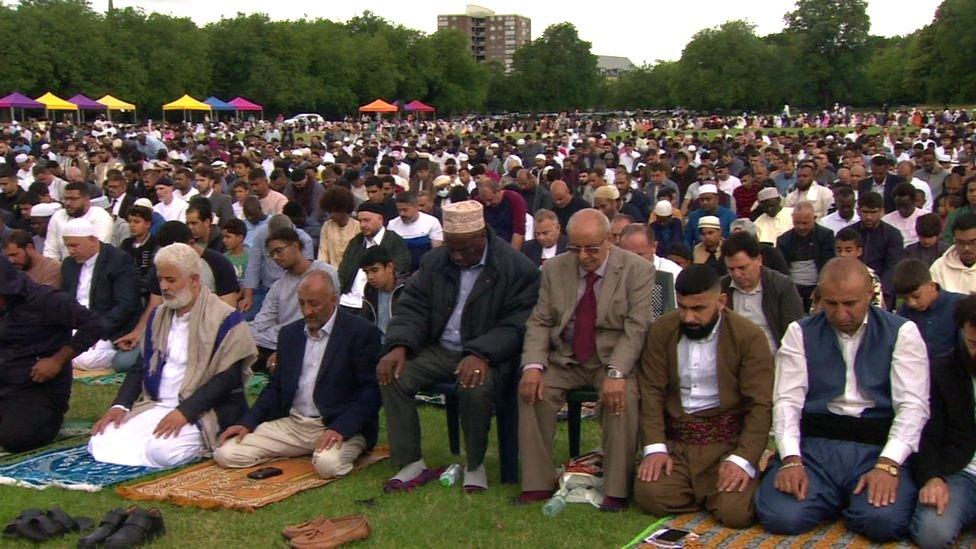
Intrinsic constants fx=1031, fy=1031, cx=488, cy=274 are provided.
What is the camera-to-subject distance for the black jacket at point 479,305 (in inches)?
239

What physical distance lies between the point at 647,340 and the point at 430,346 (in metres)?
1.46

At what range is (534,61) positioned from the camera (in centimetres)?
10850

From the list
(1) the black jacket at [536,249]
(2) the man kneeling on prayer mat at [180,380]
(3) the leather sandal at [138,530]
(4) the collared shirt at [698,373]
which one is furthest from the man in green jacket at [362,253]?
(4) the collared shirt at [698,373]

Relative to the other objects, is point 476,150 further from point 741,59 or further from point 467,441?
point 741,59

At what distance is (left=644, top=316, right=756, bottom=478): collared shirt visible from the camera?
5477 mm

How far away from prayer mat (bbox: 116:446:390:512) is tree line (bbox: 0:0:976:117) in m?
59.3

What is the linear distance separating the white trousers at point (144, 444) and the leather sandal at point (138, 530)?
3.91 feet

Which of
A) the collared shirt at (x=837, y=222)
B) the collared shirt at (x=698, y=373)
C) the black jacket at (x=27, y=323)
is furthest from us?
the collared shirt at (x=837, y=222)

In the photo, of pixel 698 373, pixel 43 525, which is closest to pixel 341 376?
pixel 43 525

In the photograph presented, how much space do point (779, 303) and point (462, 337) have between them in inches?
83.9

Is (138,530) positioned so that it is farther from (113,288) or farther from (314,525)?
(113,288)

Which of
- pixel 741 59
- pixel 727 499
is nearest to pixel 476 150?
pixel 727 499

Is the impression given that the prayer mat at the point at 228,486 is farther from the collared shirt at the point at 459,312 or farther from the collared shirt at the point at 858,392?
the collared shirt at the point at 858,392

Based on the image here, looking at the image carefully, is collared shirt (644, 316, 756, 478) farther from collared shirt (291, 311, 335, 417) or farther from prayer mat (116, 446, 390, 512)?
collared shirt (291, 311, 335, 417)
